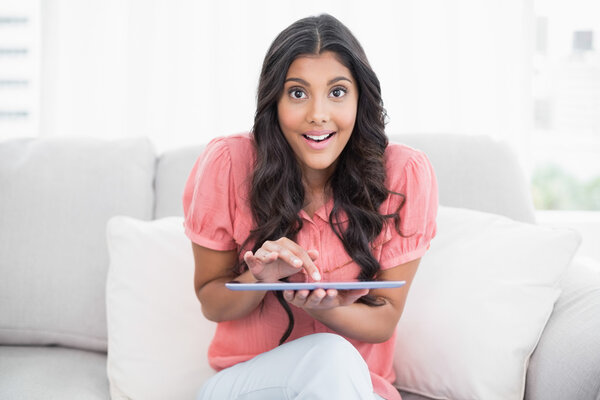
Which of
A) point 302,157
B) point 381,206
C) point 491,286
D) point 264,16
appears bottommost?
point 491,286

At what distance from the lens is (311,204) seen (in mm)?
1377

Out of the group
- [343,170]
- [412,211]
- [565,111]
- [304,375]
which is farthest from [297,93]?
[565,111]

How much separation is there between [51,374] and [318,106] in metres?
0.98

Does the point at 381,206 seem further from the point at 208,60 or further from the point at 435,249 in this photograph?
the point at 208,60

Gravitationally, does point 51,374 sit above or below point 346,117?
below

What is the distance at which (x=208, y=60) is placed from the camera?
2.57m

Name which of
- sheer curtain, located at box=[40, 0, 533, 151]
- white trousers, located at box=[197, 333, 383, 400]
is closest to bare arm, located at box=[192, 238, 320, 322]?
white trousers, located at box=[197, 333, 383, 400]

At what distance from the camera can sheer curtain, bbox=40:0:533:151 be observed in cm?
250

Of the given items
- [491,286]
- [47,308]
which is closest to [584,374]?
[491,286]

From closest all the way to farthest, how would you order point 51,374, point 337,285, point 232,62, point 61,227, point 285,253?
1. point 337,285
2. point 285,253
3. point 51,374
4. point 61,227
5. point 232,62

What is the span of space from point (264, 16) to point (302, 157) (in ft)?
4.78

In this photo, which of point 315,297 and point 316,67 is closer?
point 315,297

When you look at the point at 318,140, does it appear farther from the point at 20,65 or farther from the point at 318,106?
the point at 20,65

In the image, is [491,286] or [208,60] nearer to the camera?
[491,286]
